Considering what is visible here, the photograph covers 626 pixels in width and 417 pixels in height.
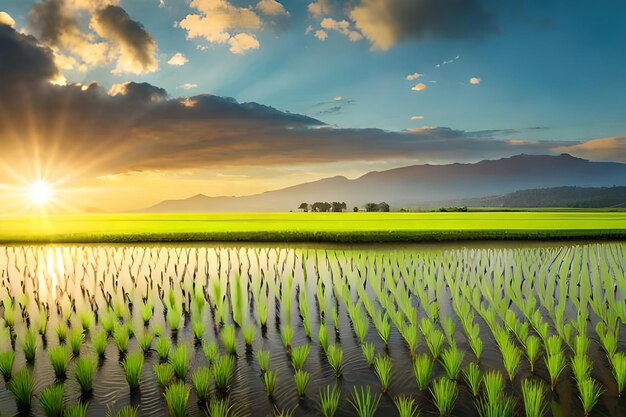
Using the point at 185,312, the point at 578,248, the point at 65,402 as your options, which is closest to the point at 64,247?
the point at 185,312

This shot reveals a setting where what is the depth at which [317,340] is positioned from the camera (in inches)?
268

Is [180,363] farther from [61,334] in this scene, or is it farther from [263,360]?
[61,334]

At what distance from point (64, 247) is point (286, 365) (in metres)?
19.7

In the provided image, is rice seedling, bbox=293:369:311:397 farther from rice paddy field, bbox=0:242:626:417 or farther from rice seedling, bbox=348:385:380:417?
rice seedling, bbox=348:385:380:417

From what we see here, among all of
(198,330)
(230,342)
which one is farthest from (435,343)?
(198,330)

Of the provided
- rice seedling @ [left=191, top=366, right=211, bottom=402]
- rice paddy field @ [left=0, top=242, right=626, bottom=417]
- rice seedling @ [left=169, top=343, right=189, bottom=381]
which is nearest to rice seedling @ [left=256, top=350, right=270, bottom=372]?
rice paddy field @ [left=0, top=242, right=626, bottom=417]

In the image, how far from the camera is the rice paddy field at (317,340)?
15.6 feet

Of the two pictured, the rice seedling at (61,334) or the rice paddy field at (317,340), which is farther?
the rice seedling at (61,334)

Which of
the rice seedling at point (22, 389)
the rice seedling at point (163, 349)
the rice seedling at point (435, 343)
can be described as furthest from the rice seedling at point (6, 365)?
the rice seedling at point (435, 343)

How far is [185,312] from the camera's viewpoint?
843 centimetres

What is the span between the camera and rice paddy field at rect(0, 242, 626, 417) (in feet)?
15.6

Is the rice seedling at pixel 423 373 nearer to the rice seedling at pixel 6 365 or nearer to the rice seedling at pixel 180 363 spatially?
the rice seedling at pixel 180 363

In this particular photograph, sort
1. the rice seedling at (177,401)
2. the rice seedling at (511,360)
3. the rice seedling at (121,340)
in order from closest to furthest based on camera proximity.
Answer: the rice seedling at (177,401) < the rice seedling at (511,360) < the rice seedling at (121,340)

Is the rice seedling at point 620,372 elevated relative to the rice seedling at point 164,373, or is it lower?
lower
